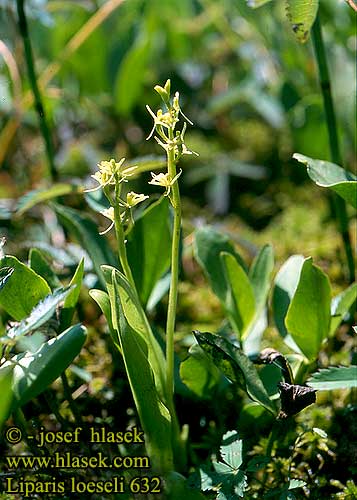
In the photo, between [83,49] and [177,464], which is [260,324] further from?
[83,49]

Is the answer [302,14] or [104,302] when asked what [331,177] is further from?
[104,302]

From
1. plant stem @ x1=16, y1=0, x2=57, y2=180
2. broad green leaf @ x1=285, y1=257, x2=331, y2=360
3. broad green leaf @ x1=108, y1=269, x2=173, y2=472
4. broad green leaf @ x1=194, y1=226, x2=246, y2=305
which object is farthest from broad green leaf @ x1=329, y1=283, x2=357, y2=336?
Result: plant stem @ x1=16, y1=0, x2=57, y2=180

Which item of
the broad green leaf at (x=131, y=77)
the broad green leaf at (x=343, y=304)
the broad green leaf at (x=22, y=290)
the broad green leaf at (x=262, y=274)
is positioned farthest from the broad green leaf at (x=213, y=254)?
the broad green leaf at (x=131, y=77)

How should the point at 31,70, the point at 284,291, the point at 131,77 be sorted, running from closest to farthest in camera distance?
1. the point at 284,291
2. the point at 31,70
3. the point at 131,77

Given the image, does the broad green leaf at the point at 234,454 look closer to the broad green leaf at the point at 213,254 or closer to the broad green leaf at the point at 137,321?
the broad green leaf at the point at 137,321

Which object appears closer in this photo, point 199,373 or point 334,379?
point 334,379

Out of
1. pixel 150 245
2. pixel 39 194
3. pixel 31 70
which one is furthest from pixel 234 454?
pixel 31 70

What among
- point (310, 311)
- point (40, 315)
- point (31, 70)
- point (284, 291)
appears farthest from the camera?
point (31, 70)
